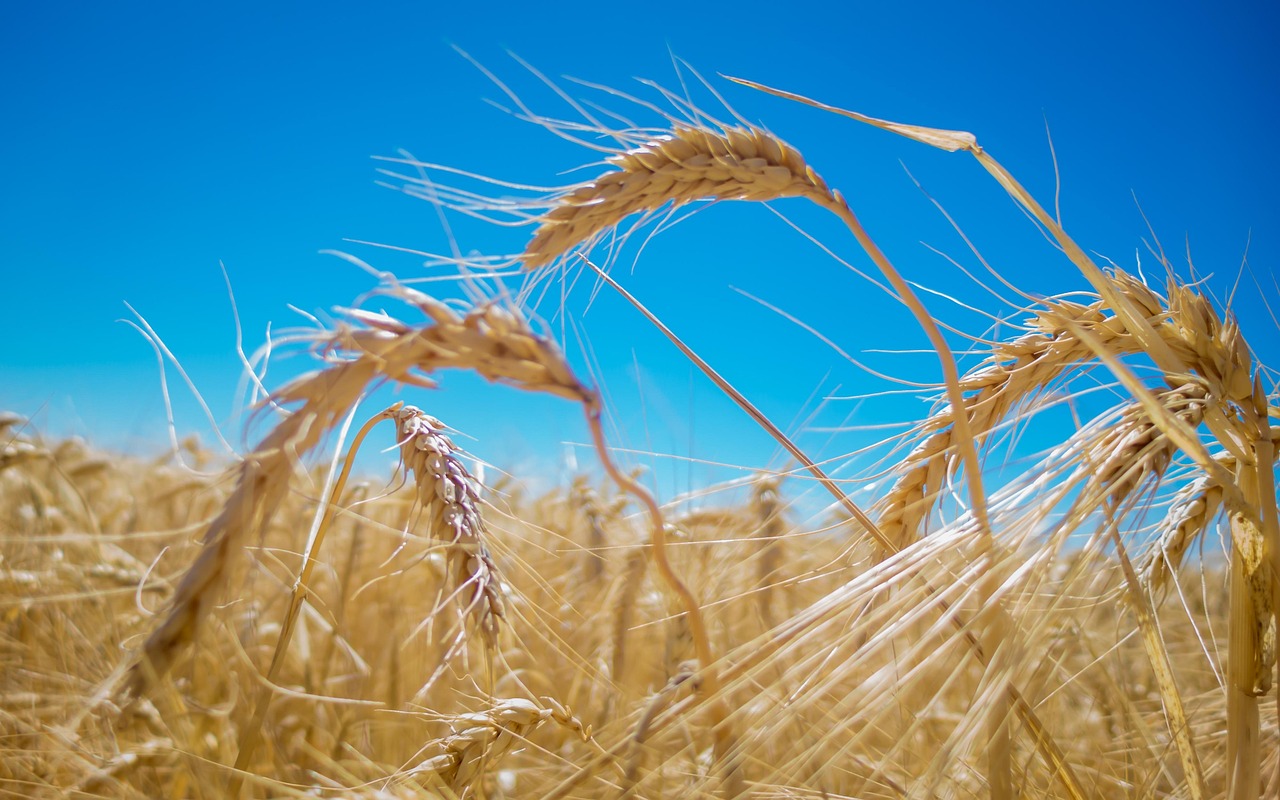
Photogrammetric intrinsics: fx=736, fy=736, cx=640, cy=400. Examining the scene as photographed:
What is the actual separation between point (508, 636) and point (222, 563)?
1.95ft

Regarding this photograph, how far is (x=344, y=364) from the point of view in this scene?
0.68 meters

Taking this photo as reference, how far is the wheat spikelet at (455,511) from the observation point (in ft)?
3.58

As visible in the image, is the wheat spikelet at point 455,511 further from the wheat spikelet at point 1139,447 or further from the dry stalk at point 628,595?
the dry stalk at point 628,595

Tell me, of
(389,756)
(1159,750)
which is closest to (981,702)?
(1159,750)

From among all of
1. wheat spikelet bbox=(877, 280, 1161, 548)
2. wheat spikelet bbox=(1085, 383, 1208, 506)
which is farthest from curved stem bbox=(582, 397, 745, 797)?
wheat spikelet bbox=(1085, 383, 1208, 506)

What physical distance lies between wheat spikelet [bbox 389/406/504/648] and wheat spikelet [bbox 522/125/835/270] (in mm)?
395

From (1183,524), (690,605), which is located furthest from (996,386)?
(690,605)

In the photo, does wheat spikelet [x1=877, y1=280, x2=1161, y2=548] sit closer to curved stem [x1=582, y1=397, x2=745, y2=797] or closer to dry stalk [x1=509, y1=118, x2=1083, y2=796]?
dry stalk [x1=509, y1=118, x2=1083, y2=796]

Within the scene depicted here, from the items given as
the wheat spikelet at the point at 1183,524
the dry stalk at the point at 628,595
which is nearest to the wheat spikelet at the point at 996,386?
the wheat spikelet at the point at 1183,524

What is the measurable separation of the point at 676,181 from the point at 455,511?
598 millimetres

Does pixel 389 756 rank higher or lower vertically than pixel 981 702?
lower

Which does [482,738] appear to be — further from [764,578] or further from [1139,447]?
[1139,447]

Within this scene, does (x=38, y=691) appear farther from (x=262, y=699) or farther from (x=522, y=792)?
(x=522, y=792)

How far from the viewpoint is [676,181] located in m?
1.00
